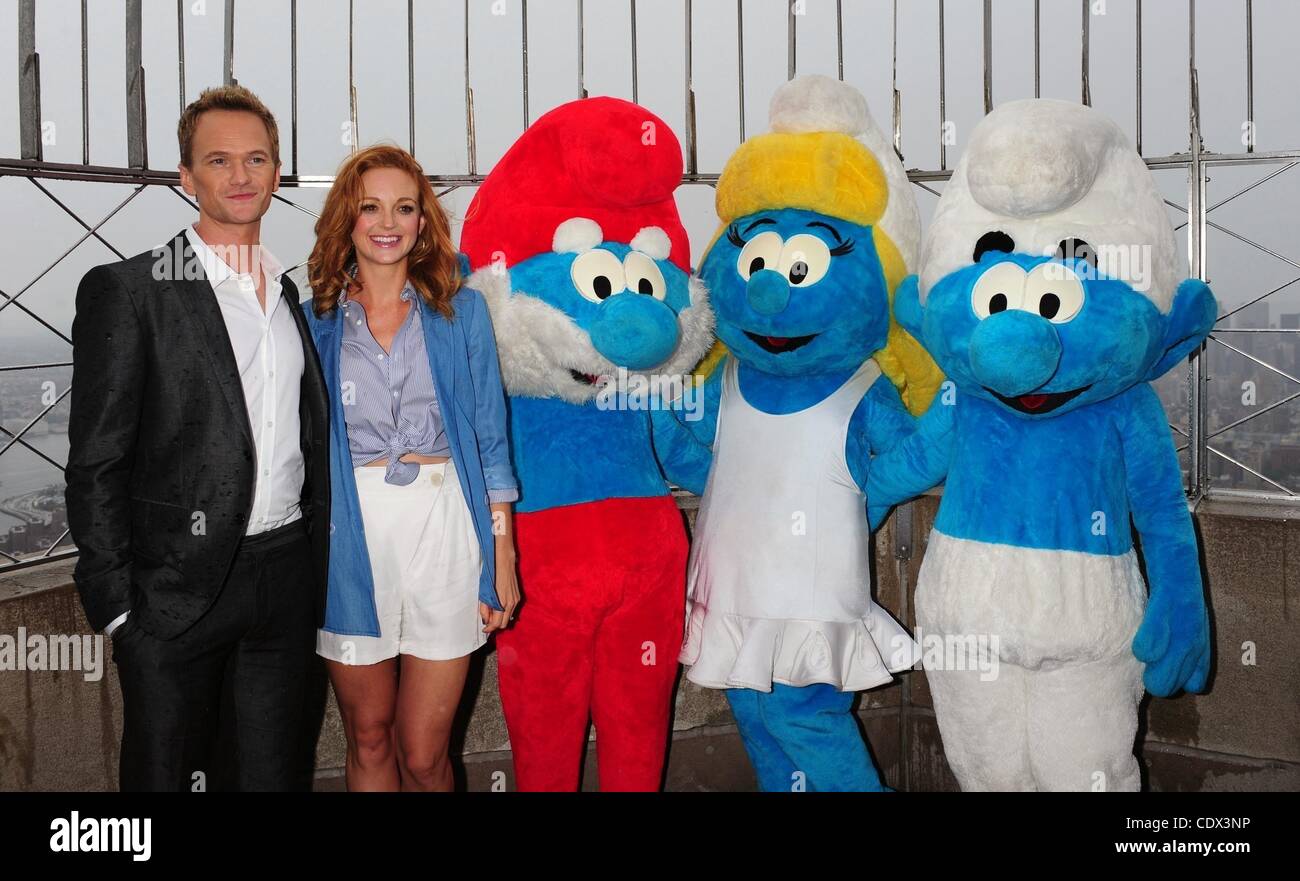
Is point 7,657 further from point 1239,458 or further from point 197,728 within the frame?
point 1239,458

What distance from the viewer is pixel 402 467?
235 centimetres

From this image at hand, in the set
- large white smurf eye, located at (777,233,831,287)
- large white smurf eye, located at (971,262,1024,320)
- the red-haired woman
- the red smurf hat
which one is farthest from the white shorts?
large white smurf eye, located at (971,262,1024,320)

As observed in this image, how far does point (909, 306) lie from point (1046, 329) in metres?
0.41

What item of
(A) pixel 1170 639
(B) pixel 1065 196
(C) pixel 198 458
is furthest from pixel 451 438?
(A) pixel 1170 639

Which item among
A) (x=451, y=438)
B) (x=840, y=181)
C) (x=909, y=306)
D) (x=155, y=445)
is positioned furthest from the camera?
(x=840, y=181)

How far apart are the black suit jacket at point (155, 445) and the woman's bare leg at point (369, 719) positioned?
409 millimetres

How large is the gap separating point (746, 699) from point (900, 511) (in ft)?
3.20

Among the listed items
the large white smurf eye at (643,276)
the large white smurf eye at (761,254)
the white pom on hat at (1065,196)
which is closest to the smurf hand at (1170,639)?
the white pom on hat at (1065,196)

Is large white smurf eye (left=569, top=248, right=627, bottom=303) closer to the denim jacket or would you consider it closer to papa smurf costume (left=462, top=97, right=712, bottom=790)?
papa smurf costume (left=462, top=97, right=712, bottom=790)

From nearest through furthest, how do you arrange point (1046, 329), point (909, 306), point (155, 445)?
point (155, 445) → point (1046, 329) → point (909, 306)

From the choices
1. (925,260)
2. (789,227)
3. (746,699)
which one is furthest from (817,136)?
(746,699)

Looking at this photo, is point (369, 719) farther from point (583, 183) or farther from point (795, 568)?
point (583, 183)

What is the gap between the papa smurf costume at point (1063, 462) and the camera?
7.79ft
